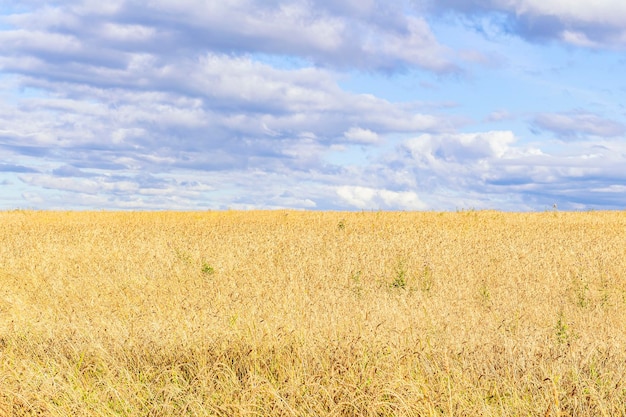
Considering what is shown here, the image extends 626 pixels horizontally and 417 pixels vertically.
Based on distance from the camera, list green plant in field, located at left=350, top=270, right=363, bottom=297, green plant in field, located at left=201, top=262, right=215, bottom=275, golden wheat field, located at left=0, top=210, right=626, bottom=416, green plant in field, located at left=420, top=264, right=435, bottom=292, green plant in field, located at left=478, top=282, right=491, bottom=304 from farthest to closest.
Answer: green plant in field, located at left=201, top=262, right=215, bottom=275, green plant in field, located at left=420, top=264, right=435, bottom=292, green plant in field, located at left=350, top=270, right=363, bottom=297, green plant in field, located at left=478, top=282, right=491, bottom=304, golden wheat field, located at left=0, top=210, right=626, bottom=416

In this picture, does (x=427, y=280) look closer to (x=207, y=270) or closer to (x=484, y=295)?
(x=484, y=295)

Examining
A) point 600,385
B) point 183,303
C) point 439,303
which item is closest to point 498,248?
point 439,303

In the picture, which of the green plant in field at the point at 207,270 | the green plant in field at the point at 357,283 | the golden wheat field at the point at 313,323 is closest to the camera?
the golden wheat field at the point at 313,323

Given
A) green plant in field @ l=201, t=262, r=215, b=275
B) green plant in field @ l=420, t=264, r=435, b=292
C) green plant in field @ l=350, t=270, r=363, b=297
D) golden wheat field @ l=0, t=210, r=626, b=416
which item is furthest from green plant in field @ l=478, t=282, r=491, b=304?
green plant in field @ l=201, t=262, r=215, b=275

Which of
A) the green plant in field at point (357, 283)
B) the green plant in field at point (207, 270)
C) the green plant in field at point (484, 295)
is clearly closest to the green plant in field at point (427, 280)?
the green plant in field at point (484, 295)

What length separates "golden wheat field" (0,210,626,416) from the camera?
490cm

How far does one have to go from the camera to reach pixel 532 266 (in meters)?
12.7

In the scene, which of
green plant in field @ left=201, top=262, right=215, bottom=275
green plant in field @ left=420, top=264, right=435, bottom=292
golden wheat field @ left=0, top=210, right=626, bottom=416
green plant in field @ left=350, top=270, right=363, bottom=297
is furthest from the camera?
green plant in field @ left=201, top=262, right=215, bottom=275

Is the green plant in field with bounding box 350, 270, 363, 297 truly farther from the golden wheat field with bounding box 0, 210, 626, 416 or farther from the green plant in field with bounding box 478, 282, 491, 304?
the green plant in field with bounding box 478, 282, 491, 304

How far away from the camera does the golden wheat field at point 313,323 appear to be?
490cm

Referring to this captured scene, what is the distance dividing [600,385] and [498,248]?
33.1ft

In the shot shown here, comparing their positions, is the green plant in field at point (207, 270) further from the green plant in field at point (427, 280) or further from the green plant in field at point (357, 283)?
the green plant in field at point (427, 280)

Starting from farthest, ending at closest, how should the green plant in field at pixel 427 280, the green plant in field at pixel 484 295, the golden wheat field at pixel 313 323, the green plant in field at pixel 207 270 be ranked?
the green plant in field at pixel 207 270, the green plant in field at pixel 427 280, the green plant in field at pixel 484 295, the golden wheat field at pixel 313 323

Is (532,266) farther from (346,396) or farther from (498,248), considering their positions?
(346,396)
